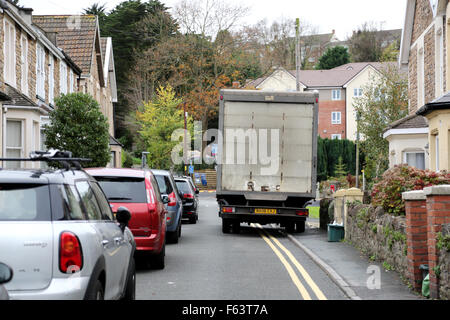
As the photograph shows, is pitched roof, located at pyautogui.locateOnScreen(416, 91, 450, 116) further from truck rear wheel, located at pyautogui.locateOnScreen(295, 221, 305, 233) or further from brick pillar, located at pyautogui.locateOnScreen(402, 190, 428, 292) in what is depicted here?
brick pillar, located at pyautogui.locateOnScreen(402, 190, 428, 292)

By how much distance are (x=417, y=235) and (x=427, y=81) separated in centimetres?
1487

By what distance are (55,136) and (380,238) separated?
15.9 metres

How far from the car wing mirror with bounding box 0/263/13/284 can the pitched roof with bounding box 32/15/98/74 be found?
33183mm

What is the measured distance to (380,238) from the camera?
39.7 feet

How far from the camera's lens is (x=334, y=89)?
7169cm

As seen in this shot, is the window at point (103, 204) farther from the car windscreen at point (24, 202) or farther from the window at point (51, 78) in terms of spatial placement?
the window at point (51, 78)

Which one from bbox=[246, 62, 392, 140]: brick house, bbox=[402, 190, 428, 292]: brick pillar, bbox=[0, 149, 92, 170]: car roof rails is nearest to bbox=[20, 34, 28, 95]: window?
bbox=[402, 190, 428, 292]: brick pillar

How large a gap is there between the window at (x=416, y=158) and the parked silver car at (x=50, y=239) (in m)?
21.4

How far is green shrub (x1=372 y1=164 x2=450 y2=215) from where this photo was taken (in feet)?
38.9

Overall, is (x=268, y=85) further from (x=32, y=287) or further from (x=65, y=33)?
(x=32, y=287)

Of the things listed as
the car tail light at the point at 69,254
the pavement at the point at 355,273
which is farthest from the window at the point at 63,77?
the car tail light at the point at 69,254

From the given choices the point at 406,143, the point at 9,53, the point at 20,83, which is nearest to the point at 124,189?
the point at 9,53

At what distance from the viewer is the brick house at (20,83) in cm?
2088

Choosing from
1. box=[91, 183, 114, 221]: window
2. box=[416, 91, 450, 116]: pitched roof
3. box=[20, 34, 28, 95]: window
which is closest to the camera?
box=[91, 183, 114, 221]: window
